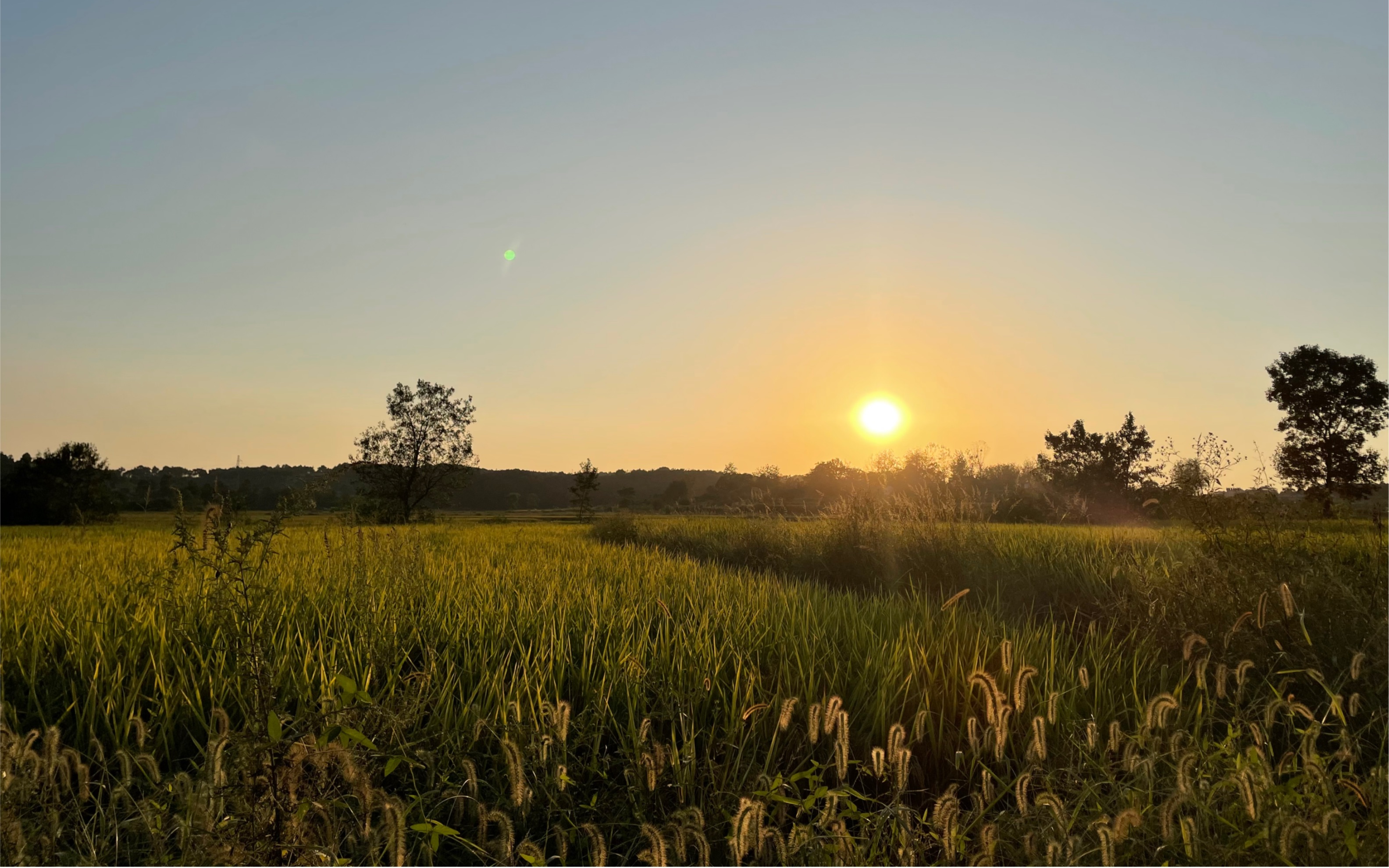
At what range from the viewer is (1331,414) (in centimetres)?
3909

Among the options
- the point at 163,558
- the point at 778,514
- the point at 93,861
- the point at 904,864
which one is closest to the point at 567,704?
the point at 904,864

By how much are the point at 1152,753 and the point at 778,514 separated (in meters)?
14.2

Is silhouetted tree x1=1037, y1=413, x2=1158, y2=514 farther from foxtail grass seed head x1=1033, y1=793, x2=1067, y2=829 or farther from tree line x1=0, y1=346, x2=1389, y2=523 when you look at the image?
foxtail grass seed head x1=1033, y1=793, x2=1067, y2=829

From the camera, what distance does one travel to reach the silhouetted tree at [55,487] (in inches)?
1650

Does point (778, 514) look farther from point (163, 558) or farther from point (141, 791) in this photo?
point (141, 791)

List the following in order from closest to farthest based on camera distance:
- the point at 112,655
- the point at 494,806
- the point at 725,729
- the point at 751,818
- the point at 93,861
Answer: the point at 751,818 → the point at 93,861 → the point at 494,806 → the point at 725,729 → the point at 112,655

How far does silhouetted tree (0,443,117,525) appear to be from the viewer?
137 feet

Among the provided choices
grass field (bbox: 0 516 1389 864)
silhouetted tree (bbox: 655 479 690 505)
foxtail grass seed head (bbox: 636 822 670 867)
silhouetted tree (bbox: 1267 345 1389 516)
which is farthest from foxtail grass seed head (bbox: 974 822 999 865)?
silhouetted tree (bbox: 655 479 690 505)

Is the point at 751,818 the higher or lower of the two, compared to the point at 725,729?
higher

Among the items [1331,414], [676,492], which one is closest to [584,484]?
[676,492]

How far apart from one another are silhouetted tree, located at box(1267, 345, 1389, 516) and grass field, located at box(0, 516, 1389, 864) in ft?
132

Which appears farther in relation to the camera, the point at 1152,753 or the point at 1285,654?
the point at 1285,654

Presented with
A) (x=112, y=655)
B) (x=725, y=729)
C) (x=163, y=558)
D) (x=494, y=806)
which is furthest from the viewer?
(x=163, y=558)

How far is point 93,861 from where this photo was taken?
7.33 feet
